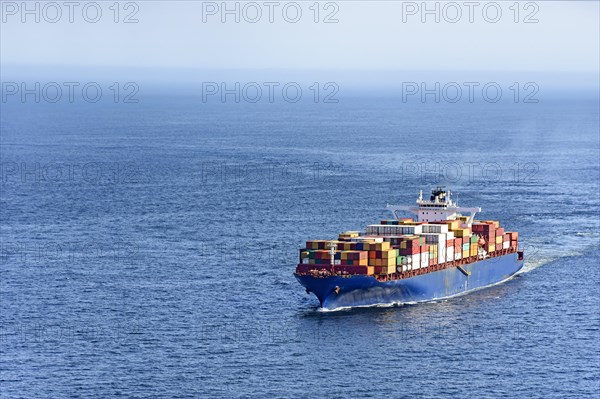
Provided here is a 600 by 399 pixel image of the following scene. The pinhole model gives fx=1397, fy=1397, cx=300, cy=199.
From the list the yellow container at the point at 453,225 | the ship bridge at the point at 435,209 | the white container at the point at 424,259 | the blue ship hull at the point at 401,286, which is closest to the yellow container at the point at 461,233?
the yellow container at the point at 453,225

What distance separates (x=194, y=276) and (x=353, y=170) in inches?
2606

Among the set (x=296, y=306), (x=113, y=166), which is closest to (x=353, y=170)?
(x=113, y=166)

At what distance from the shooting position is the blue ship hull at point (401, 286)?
287 feet

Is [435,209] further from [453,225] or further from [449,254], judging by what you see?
[449,254]

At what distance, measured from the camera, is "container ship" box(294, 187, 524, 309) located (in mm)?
88494

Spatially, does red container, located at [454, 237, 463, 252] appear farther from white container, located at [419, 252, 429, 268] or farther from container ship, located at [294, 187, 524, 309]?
white container, located at [419, 252, 429, 268]

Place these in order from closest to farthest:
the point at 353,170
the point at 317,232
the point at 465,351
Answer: the point at 465,351 → the point at 317,232 → the point at 353,170

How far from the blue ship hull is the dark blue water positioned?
4.03ft

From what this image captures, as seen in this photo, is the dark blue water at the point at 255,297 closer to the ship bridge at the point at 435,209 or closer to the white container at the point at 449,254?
the white container at the point at 449,254

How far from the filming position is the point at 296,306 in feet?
288

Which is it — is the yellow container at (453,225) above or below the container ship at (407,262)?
above

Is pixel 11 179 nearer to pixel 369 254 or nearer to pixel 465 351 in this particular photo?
pixel 369 254

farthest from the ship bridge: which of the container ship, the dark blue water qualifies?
the dark blue water

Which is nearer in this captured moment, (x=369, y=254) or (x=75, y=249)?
(x=369, y=254)
